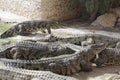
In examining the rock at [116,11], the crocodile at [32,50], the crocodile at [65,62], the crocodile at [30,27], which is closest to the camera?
the crocodile at [65,62]

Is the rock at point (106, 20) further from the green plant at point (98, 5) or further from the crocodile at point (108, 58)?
the crocodile at point (108, 58)

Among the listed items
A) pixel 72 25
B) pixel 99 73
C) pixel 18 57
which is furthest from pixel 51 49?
pixel 72 25

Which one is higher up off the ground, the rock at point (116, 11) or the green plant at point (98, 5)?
the green plant at point (98, 5)

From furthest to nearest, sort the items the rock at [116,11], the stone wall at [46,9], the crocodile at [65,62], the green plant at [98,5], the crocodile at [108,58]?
the stone wall at [46,9] < the rock at [116,11] < the green plant at [98,5] < the crocodile at [108,58] < the crocodile at [65,62]

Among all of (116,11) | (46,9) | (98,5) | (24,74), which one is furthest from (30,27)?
(24,74)

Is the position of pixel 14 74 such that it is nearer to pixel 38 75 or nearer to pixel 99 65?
pixel 38 75

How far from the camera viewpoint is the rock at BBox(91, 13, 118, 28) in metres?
10.3

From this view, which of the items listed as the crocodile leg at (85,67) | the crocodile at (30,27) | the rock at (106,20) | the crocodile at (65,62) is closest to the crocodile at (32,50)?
the crocodile at (65,62)

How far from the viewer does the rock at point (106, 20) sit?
10320mm

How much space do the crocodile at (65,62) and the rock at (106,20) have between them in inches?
152

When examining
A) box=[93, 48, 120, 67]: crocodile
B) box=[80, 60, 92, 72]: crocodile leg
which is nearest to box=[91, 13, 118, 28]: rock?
box=[93, 48, 120, 67]: crocodile

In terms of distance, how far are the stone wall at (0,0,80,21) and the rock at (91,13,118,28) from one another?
Result: 1.35 m

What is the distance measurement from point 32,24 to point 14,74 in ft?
13.3

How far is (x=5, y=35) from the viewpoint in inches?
348
